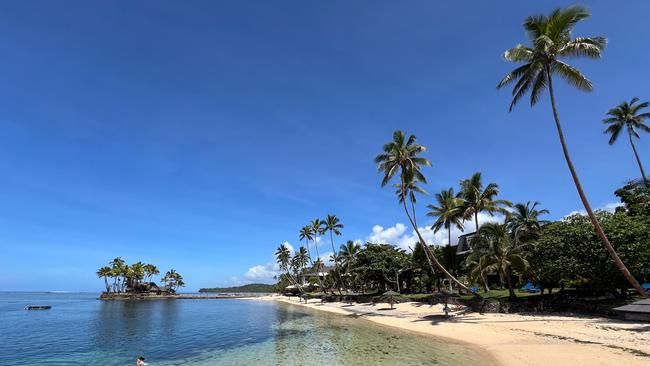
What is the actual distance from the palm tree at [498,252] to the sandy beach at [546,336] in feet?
13.2

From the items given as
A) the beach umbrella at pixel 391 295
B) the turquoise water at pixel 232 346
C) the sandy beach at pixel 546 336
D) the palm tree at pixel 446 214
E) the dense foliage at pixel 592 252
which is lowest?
the turquoise water at pixel 232 346

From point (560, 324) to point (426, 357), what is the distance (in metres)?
10.7

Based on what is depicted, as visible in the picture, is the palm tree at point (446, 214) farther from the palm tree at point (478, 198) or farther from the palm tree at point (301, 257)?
the palm tree at point (301, 257)

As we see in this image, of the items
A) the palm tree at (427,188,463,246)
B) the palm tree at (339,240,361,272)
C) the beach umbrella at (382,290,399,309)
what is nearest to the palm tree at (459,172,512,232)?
the palm tree at (427,188,463,246)

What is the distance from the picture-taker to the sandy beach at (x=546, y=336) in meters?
15.2

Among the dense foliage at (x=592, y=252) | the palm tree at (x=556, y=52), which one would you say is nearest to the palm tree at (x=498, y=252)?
the dense foliage at (x=592, y=252)

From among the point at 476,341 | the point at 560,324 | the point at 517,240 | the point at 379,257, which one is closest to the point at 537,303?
the point at 517,240

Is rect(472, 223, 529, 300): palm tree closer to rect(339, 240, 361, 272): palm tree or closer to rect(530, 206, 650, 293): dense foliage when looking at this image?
rect(530, 206, 650, 293): dense foliage

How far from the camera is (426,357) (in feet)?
60.0

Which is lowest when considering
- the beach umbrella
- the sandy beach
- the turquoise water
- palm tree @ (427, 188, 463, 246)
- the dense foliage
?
the turquoise water

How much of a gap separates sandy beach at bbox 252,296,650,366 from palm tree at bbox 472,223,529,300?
159 inches

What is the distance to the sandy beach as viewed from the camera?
1520cm

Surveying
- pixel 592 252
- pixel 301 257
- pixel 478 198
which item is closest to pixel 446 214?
pixel 478 198

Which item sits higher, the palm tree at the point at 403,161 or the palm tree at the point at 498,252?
the palm tree at the point at 403,161
